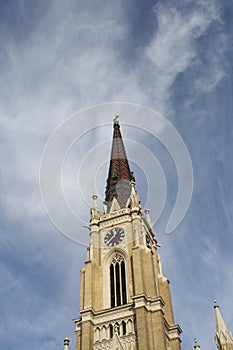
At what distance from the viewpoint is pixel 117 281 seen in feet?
156

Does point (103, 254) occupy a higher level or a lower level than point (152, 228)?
lower

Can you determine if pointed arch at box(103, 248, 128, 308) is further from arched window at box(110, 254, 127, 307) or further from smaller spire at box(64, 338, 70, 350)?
smaller spire at box(64, 338, 70, 350)

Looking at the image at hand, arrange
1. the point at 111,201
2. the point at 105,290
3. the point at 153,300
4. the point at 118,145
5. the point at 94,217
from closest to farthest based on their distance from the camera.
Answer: the point at 153,300
the point at 105,290
the point at 94,217
the point at 111,201
the point at 118,145

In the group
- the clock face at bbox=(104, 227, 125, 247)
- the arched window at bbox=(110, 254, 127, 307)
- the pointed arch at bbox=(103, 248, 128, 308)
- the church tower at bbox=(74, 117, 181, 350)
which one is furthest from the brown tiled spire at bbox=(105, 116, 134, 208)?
the arched window at bbox=(110, 254, 127, 307)

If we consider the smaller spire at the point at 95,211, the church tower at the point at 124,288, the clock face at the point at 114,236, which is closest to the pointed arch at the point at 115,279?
the church tower at the point at 124,288

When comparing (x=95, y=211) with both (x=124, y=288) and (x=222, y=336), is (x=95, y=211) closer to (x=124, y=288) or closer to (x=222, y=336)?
(x=124, y=288)

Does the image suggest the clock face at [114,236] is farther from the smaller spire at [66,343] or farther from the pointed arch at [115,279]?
the smaller spire at [66,343]

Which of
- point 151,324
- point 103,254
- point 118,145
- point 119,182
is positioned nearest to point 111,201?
point 119,182

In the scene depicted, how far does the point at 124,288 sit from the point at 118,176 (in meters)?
20.6

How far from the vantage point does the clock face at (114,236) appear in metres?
51.3

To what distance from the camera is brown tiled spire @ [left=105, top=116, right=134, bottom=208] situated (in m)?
60.3

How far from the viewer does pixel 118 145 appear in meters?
71.9

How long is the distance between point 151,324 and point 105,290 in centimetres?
718

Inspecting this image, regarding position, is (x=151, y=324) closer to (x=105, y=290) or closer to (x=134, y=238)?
(x=105, y=290)
